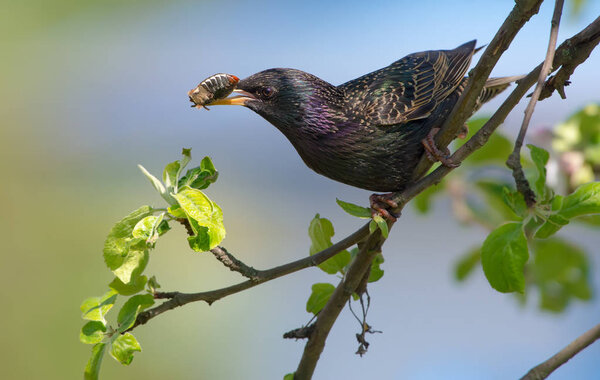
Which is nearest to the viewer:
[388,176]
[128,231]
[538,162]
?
[128,231]

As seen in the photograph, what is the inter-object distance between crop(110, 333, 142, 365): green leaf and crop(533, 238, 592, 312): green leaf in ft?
3.68

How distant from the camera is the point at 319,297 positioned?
116cm

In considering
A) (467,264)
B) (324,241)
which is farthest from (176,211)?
(467,264)

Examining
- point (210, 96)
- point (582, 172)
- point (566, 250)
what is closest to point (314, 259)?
point (210, 96)

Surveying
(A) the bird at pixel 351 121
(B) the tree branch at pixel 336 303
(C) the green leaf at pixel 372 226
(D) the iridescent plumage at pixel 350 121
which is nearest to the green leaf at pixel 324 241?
(B) the tree branch at pixel 336 303

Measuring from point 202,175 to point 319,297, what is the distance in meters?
0.38

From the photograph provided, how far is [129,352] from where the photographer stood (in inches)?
35.8

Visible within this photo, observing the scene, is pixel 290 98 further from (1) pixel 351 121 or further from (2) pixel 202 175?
(2) pixel 202 175

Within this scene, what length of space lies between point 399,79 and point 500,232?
81 centimetres

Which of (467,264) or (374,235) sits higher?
(374,235)

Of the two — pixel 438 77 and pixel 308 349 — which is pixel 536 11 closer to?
pixel 308 349

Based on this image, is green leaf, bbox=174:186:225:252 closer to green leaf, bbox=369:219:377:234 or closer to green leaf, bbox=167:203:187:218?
green leaf, bbox=167:203:187:218

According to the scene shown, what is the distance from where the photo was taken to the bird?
1.42 metres

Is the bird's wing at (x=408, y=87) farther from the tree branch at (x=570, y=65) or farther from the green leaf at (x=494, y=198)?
the tree branch at (x=570, y=65)
